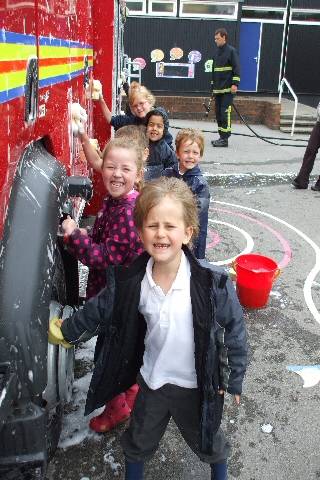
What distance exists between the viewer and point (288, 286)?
408 centimetres

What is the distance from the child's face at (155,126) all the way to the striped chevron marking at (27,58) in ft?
4.75

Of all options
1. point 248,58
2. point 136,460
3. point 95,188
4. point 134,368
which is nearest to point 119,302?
point 134,368

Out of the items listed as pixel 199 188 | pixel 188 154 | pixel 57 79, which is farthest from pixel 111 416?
pixel 188 154

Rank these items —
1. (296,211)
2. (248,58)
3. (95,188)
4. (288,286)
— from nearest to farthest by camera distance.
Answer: (288,286) < (95,188) < (296,211) < (248,58)

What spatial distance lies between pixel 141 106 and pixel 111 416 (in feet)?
9.67

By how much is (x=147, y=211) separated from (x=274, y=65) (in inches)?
560

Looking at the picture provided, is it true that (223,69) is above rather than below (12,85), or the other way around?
below

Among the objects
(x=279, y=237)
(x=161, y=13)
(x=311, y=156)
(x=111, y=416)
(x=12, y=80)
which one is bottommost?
(x=279, y=237)

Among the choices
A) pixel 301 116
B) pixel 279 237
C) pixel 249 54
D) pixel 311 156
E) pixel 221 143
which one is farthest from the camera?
pixel 249 54

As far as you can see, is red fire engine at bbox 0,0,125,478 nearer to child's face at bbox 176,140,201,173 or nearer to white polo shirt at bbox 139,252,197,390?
white polo shirt at bbox 139,252,197,390

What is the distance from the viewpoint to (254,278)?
3.46 m

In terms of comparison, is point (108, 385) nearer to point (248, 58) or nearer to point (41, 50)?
point (41, 50)

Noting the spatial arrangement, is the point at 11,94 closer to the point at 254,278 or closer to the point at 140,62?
the point at 254,278

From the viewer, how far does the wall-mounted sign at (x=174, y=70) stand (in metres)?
13.7
